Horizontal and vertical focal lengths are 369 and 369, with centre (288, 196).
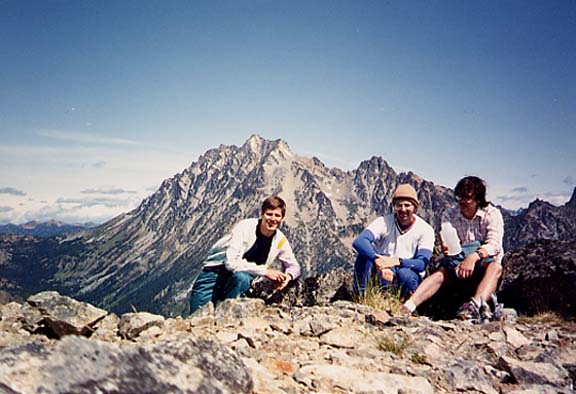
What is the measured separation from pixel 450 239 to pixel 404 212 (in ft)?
4.56

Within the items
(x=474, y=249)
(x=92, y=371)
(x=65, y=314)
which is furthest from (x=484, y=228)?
(x=92, y=371)

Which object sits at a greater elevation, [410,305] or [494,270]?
[494,270]

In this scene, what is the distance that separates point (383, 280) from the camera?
8.74 m

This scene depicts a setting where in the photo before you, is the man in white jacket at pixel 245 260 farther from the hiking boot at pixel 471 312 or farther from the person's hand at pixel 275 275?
the hiking boot at pixel 471 312

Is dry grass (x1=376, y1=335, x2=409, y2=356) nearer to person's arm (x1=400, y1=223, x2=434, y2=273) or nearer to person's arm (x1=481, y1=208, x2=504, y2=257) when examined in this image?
person's arm (x1=400, y1=223, x2=434, y2=273)

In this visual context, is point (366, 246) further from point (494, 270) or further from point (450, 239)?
point (494, 270)

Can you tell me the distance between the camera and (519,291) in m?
10.7

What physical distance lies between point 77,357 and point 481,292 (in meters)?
8.53

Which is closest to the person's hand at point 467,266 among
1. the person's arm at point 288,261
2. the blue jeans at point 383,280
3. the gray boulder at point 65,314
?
the blue jeans at point 383,280

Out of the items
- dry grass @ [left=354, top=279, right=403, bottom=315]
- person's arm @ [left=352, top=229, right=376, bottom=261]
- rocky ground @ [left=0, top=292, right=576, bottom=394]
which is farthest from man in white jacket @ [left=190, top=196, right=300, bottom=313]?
dry grass @ [left=354, top=279, right=403, bottom=315]

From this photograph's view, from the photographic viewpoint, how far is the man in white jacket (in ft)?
29.7

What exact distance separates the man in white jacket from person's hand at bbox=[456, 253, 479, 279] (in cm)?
401

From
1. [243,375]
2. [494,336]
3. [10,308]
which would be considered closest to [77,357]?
[243,375]

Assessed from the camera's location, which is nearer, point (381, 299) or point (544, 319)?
point (381, 299)
